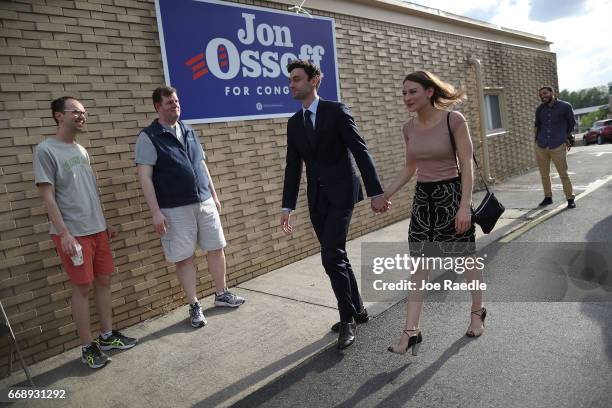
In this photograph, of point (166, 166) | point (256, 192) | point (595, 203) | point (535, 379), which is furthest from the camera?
point (595, 203)

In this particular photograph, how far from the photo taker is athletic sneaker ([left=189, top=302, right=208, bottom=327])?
4086 millimetres

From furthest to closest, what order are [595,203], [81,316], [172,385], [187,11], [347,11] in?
[595,203], [347,11], [187,11], [81,316], [172,385]

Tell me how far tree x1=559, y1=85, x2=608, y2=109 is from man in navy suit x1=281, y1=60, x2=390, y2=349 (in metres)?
167

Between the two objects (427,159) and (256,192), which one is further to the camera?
(256,192)

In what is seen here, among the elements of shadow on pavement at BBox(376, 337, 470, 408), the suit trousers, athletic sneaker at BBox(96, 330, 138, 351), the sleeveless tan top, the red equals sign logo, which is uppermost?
the red equals sign logo

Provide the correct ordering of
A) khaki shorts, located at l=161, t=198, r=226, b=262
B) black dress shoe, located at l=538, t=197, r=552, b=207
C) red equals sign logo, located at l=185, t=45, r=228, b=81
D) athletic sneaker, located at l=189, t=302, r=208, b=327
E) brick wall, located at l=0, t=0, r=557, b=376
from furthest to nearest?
black dress shoe, located at l=538, t=197, r=552, b=207 → red equals sign logo, located at l=185, t=45, r=228, b=81 → athletic sneaker, located at l=189, t=302, r=208, b=327 → khaki shorts, located at l=161, t=198, r=226, b=262 → brick wall, located at l=0, t=0, r=557, b=376

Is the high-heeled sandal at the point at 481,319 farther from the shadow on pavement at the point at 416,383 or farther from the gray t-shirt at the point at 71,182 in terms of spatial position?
the gray t-shirt at the point at 71,182

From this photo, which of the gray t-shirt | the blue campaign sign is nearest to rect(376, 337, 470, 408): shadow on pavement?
the gray t-shirt

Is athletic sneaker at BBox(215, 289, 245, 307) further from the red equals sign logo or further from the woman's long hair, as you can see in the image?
the woman's long hair

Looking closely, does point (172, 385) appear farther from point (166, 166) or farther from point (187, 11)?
point (187, 11)

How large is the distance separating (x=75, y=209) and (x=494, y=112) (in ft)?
35.8

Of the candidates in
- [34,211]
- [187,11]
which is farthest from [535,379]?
[187,11]

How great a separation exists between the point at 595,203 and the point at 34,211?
7.79m

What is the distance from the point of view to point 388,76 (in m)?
7.56
